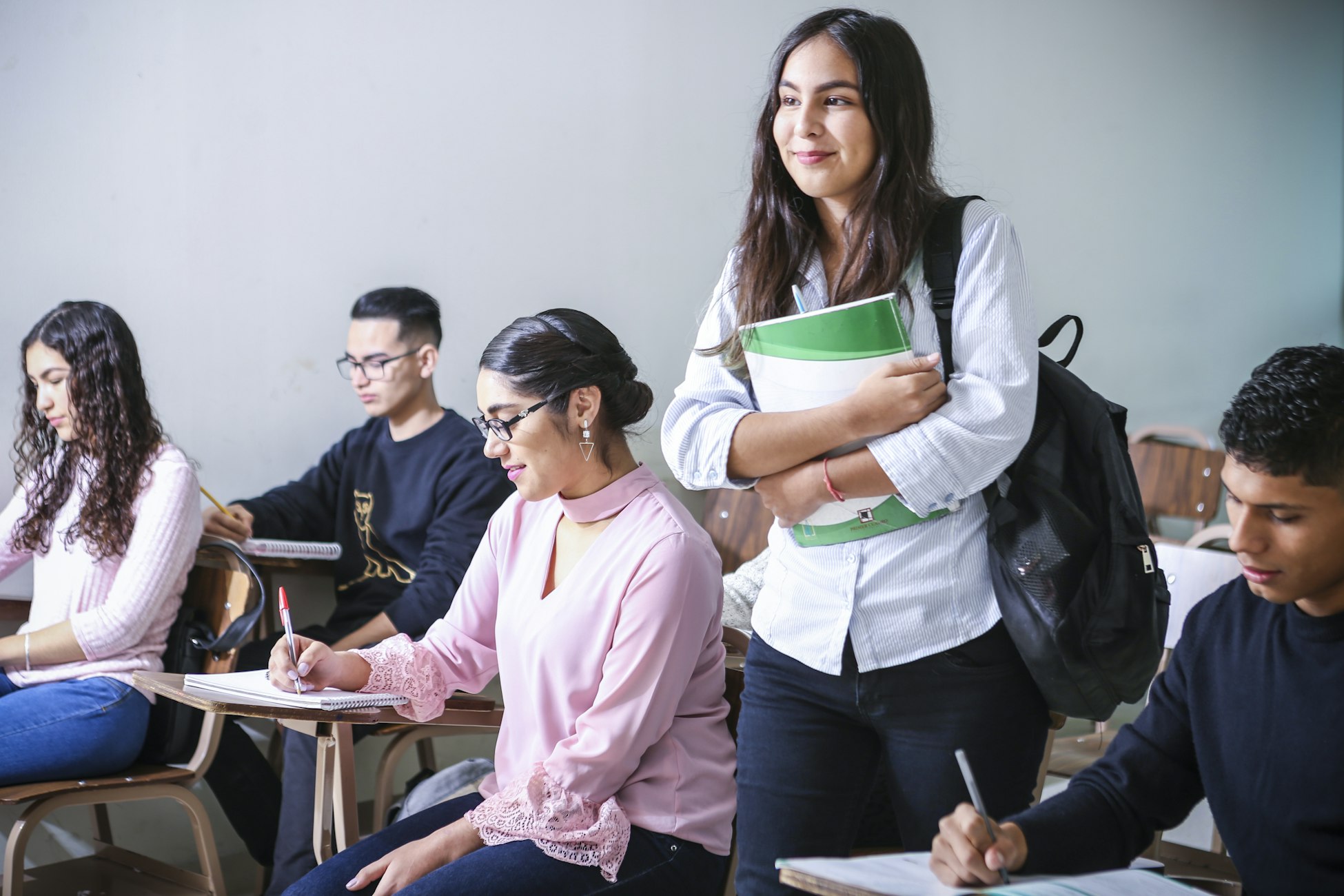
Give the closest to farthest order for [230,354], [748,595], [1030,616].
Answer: [1030,616] → [748,595] → [230,354]

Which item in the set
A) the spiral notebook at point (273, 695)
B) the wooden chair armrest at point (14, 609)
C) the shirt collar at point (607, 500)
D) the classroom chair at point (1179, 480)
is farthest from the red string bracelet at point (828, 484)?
the classroom chair at point (1179, 480)

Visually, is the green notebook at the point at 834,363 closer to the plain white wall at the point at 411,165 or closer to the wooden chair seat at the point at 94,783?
the wooden chair seat at the point at 94,783

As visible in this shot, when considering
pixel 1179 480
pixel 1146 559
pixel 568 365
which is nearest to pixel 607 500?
pixel 568 365

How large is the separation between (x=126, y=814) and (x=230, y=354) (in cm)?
115

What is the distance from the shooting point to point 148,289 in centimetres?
276

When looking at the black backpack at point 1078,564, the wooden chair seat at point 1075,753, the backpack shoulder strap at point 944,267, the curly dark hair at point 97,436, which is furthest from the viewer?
the wooden chair seat at point 1075,753

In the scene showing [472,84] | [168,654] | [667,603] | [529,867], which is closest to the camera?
[529,867]

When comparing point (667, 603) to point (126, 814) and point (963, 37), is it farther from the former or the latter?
point (963, 37)

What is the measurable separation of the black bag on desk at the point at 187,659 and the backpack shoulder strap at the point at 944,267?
1470 mm

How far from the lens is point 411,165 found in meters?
3.09

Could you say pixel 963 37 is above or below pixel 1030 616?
above

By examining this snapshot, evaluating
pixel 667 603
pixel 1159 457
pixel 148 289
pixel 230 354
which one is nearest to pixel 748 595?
pixel 667 603

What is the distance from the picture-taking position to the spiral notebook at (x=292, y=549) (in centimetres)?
256

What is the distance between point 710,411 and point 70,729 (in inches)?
59.0
